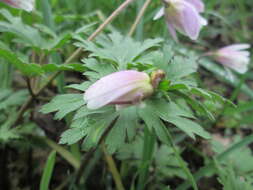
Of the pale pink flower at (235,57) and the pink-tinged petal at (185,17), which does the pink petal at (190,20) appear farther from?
the pale pink flower at (235,57)

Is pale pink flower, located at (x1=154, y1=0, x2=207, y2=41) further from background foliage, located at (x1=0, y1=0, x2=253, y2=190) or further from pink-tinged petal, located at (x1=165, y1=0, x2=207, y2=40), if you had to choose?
background foliage, located at (x1=0, y1=0, x2=253, y2=190)

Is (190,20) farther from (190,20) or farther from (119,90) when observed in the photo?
(119,90)

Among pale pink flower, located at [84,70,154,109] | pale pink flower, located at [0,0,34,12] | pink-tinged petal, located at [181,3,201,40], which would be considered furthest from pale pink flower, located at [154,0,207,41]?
pale pink flower, located at [0,0,34,12]

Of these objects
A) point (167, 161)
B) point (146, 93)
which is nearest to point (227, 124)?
point (167, 161)

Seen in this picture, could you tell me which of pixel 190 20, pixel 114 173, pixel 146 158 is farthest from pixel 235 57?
pixel 114 173

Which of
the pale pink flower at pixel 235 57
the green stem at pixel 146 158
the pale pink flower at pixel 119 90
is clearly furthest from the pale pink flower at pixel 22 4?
the pale pink flower at pixel 235 57

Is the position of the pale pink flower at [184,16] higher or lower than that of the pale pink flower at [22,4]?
lower
